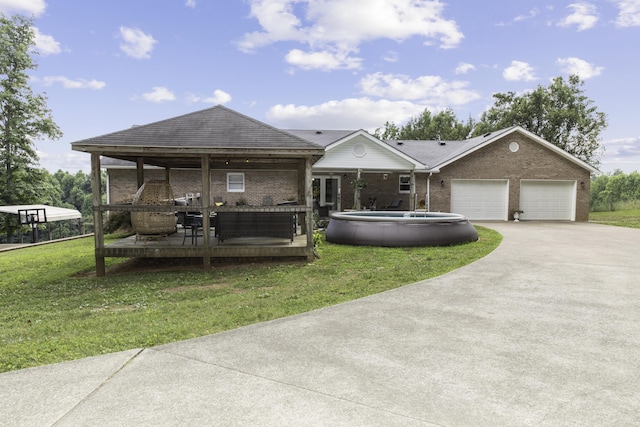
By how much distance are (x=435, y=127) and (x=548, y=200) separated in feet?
87.6

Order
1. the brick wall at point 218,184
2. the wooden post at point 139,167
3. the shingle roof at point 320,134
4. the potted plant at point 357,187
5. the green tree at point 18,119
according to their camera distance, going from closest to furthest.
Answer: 1. the wooden post at point 139,167
2. the potted plant at point 357,187
3. the brick wall at point 218,184
4. the shingle roof at point 320,134
5. the green tree at point 18,119

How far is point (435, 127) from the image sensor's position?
47000 millimetres

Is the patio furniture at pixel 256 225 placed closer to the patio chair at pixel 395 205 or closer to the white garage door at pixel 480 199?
the patio chair at pixel 395 205

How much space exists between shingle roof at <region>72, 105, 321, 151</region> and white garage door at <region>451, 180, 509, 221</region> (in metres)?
15.3

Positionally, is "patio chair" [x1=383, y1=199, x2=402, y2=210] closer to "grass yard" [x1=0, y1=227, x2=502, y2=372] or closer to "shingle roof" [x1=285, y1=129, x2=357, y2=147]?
"shingle roof" [x1=285, y1=129, x2=357, y2=147]

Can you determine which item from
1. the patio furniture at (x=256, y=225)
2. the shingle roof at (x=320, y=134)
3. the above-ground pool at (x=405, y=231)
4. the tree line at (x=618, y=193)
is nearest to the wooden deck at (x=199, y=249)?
the patio furniture at (x=256, y=225)

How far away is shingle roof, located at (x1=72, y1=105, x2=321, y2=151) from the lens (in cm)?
836

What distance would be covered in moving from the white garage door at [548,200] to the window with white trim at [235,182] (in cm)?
1556

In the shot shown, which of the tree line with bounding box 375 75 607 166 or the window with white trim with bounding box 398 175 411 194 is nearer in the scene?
the window with white trim with bounding box 398 175 411 194

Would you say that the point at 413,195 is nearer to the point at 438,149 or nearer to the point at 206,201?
the point at 438,149

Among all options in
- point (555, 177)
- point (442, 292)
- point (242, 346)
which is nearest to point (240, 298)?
point (242, 346)

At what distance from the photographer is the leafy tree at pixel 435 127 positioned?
46.4m

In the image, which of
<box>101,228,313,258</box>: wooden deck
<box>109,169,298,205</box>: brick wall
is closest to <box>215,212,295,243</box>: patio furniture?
<box>101,228,313,258</box>: wooden deck

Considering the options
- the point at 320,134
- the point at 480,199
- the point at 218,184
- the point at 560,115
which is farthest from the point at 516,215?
the point at 560,115
